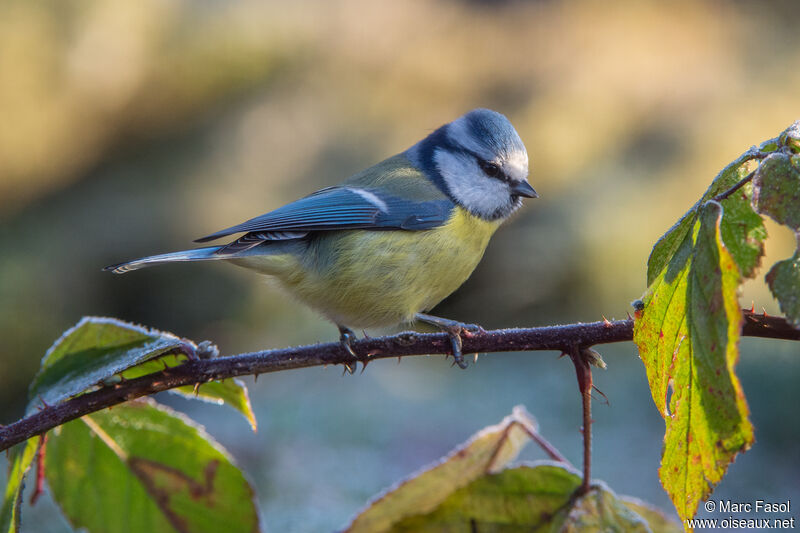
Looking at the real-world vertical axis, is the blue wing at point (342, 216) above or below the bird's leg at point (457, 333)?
above

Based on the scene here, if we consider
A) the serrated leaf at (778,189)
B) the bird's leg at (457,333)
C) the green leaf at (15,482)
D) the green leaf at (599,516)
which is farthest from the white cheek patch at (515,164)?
the green leaf at (15,482)

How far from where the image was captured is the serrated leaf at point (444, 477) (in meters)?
0.96

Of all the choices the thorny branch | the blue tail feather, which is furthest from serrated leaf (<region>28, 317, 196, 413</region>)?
the blue tail feather

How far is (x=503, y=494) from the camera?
97 cm

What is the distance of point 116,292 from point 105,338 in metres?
2.47

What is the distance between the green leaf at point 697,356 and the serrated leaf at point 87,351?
508 mm

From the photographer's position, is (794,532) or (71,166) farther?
(71,166)

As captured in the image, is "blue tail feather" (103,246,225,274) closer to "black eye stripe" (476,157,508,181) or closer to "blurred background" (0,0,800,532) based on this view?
"black eye stripe" (476,157,508,181)

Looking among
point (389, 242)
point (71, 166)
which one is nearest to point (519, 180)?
point (389, 242)

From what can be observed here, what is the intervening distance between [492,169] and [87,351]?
3.52 ft

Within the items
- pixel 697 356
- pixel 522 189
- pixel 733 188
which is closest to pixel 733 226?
pixel 733 188

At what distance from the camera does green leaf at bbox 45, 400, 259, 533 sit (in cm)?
98

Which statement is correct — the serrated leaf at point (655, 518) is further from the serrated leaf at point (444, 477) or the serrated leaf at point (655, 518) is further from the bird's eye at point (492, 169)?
the bird's eye at point (492, 169)

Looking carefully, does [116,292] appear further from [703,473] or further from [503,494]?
[703,473]
